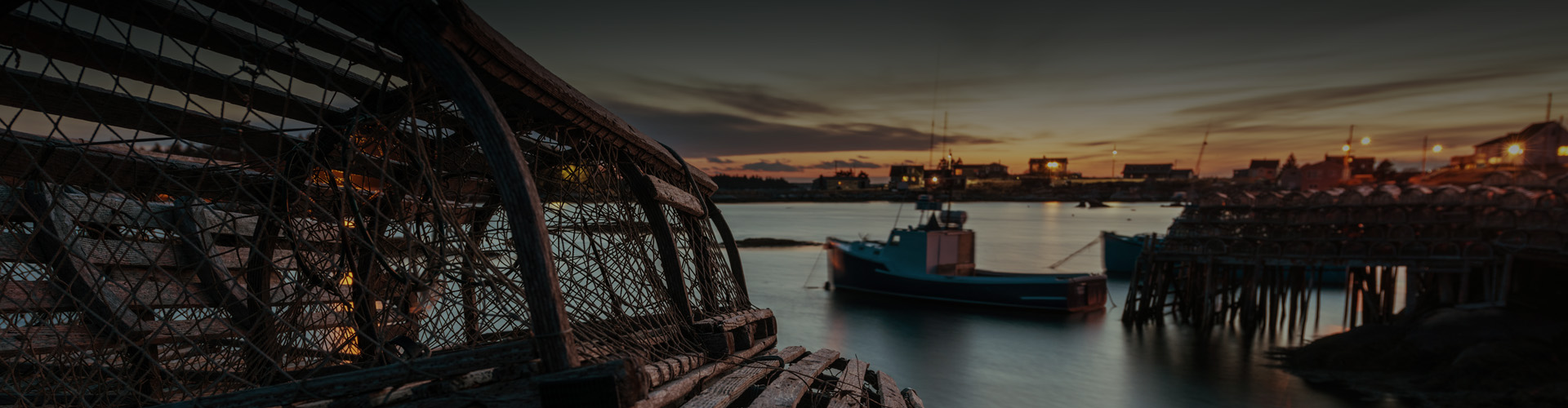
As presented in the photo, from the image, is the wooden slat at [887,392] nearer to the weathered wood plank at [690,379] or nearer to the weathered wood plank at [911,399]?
the weathered wood plank at [911,399]

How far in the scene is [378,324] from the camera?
278cm

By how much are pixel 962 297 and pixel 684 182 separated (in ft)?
63.2

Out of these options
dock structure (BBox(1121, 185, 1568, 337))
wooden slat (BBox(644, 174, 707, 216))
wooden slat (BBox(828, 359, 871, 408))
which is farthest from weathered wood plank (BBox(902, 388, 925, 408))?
dock structure (BBox(1121, 185, 1568, 337))

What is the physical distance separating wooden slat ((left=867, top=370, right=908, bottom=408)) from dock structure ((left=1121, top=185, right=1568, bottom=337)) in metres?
15.4

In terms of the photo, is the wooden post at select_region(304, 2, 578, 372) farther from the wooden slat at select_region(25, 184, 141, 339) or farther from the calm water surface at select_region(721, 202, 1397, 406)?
the calm water surface at select_region(721, 202, 1397, 406)

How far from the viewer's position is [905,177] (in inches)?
4921

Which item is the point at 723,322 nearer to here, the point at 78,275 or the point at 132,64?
the point at 132,64

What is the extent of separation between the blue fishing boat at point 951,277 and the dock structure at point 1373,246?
2.66 meters

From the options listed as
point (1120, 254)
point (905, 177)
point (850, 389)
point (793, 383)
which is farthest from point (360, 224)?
point (905, 177)

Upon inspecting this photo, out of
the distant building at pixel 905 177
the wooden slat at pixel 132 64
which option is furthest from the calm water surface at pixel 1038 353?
the distant building at pixel 905 177

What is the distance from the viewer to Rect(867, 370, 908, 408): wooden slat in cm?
411

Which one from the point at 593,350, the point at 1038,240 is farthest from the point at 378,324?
the point at 1038,240

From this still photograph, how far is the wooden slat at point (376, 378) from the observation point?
2.29m

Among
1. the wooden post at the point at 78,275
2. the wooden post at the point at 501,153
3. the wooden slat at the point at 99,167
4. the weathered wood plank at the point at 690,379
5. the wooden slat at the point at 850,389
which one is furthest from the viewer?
the wooden slat at the point at 850,389
